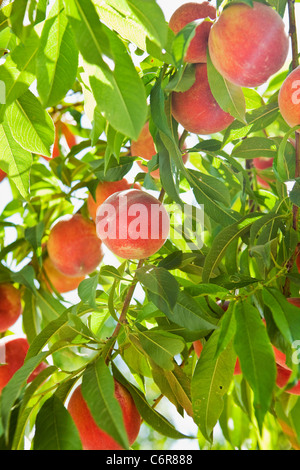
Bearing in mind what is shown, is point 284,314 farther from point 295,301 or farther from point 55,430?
point 55,430

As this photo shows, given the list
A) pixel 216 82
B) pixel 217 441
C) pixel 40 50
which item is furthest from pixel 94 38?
pixel 217 441

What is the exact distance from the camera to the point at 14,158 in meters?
1.04

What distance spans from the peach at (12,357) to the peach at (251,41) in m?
0.70

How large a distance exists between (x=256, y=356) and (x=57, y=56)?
0.49 meters

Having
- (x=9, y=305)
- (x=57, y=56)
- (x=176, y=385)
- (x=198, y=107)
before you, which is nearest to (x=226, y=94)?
(x=198, y=107)

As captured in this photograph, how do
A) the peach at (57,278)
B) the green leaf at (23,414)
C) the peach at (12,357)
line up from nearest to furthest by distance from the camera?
the green leaf at (23,414) → the peach at (12,357) → the peach at (57,278)

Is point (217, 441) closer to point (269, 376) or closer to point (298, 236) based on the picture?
point (298, 236)

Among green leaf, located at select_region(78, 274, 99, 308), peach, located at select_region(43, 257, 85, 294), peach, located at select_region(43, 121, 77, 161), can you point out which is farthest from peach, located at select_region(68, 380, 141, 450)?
peach, located at select_region(43, 121, 77, 161)

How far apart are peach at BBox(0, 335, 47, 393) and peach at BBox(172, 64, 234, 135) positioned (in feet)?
1.88

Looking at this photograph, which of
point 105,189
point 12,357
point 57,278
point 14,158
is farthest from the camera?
point 57,278

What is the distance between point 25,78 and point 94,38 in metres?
0.22

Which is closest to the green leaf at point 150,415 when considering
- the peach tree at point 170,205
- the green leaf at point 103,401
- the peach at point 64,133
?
the peach tree at point 170,205

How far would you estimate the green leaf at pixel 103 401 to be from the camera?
2.30 ft

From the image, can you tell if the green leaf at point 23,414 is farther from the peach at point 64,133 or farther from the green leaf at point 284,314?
the peach at point 64,133
